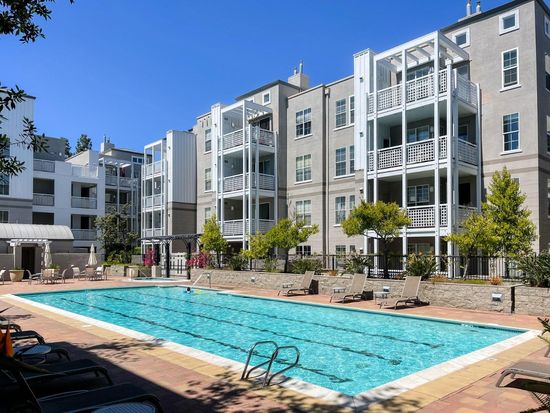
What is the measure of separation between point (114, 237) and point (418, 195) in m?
28.1

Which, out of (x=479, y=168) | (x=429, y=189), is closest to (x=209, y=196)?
(x=429, y=189)

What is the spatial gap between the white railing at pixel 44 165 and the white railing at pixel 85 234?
240 inches

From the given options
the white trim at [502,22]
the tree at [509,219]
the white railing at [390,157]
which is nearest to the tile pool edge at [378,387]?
the tree at [509,219]

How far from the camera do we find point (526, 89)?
2180 cm

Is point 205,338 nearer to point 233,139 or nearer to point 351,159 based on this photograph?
point 351,159

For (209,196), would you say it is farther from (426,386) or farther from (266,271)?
(426,386)

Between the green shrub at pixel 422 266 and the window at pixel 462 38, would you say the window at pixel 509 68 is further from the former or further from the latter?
the green shrub at pixel 422 266

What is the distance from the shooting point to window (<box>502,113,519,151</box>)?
72.6ft

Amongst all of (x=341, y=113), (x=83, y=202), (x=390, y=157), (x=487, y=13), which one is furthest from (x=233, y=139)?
(x=83, y=202)

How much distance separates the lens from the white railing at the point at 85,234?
44094 millimetres

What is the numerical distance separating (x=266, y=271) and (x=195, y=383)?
1734 centimetres

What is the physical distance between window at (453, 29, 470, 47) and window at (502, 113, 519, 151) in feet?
15.4

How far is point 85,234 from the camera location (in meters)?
44.7

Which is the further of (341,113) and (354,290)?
(341,113)
